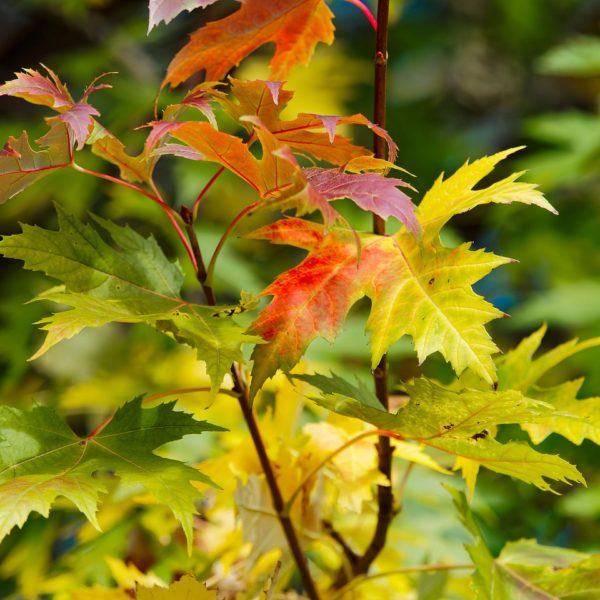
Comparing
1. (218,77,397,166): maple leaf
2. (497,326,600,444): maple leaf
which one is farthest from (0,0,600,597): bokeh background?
(218,77,397,166): maple leaf

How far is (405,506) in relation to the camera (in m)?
Result: 1.04

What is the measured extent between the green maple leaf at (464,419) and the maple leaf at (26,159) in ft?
0.60

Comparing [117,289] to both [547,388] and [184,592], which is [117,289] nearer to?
[184,592]

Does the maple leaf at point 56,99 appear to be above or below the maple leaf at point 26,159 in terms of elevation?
above

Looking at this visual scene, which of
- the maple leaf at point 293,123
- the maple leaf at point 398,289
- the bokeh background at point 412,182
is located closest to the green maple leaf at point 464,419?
the maple leaf at point 398,289

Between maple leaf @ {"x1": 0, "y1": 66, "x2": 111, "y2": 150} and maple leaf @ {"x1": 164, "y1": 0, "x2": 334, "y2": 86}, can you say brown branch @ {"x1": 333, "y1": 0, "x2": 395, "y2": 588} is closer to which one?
maple leaf @ {"x1": 164, "y1": 0, "x2": 334, "y2": 86}

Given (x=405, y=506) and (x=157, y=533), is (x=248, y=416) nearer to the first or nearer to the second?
(x=157, y=533)

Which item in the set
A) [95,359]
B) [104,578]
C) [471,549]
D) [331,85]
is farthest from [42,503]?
[331,85]

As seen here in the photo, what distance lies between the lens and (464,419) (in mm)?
509

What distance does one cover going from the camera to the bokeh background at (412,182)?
3.47ft

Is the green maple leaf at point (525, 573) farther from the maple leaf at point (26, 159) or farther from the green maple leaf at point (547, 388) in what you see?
the maple leaf at point (26, 159)

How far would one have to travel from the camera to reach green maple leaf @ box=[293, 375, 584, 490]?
49 cm

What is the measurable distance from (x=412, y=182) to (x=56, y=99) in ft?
5.81

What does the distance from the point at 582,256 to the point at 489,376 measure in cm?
151
